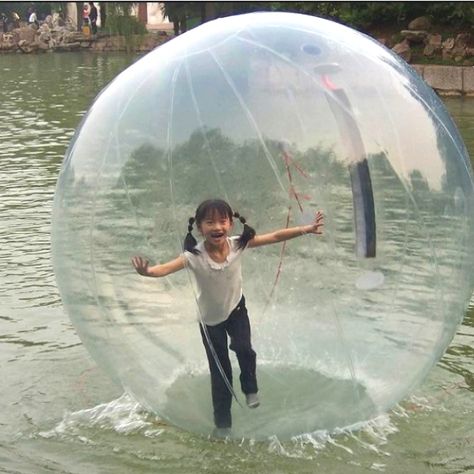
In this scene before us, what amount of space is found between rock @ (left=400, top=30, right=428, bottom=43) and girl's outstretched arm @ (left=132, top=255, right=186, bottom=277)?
17.4 metres

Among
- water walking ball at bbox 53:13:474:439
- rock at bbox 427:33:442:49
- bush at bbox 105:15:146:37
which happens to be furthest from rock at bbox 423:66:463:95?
bush at bbox 105:15:146:37

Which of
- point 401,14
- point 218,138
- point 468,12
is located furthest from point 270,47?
point 401,14

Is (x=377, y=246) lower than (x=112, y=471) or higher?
higher

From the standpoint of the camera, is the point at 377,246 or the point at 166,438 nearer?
the point at 377,246

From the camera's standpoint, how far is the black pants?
4191 millimetres

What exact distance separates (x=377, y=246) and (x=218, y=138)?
2.50ft

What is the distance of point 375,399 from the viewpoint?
14.3 ft

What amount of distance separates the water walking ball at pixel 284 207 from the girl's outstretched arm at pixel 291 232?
0.06 m

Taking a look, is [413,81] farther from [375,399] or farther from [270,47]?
[375,399]

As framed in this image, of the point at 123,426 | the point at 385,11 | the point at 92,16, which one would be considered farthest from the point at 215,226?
the point at 92,16

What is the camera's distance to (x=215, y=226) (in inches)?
159

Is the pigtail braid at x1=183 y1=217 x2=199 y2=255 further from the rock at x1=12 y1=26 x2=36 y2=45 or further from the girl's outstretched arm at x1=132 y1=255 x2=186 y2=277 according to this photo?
the rock at x1=12 y1=26 x2=36 y2=45

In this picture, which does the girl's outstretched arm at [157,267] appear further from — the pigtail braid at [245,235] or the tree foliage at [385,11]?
the tree foliage at [385,11]

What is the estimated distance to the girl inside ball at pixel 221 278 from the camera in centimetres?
406
